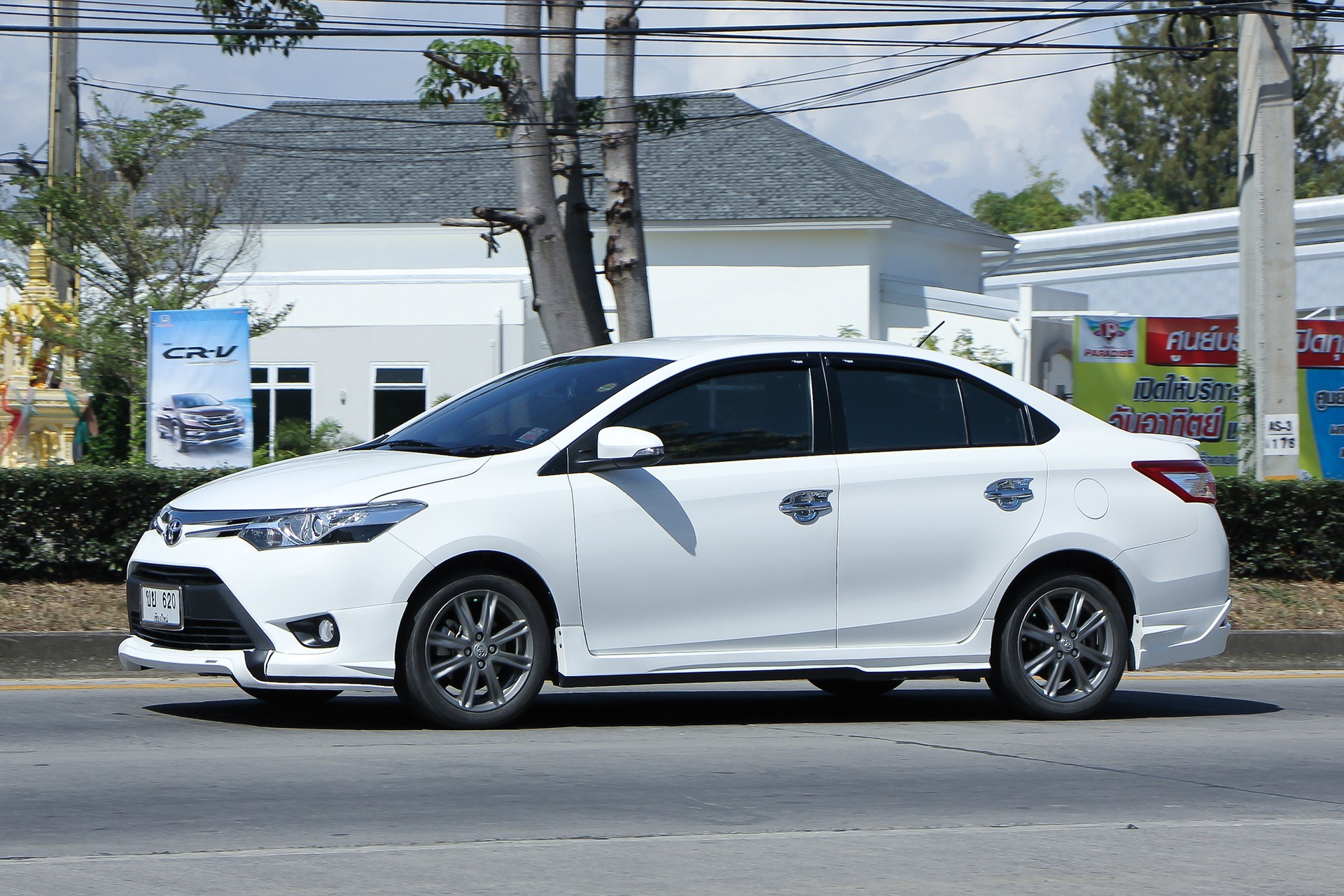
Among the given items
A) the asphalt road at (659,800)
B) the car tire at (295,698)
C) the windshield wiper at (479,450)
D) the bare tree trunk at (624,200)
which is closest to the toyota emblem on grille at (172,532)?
the asphalt road at (659,800)

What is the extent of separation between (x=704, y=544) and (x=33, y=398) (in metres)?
12.6

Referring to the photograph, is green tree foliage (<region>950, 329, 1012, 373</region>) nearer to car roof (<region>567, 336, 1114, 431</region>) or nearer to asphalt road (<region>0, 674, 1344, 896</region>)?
car roof (<region>567, 336, 1114, 431</region>)

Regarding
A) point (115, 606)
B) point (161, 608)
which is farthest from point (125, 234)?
point (161, 608)

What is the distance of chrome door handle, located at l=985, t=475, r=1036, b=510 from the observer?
8328mm

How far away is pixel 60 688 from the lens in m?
9.66

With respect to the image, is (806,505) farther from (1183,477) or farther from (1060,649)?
(1183,477)

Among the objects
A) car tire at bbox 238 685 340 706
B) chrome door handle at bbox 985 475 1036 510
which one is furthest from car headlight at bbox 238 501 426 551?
chrome door handle at bbox 985 475 1036 510

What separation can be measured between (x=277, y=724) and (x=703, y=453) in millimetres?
2381

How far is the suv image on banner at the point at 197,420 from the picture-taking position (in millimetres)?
14805

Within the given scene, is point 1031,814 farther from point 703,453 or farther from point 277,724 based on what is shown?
point 277,724

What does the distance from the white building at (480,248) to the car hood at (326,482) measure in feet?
69.5

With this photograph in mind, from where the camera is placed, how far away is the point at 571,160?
18000mm

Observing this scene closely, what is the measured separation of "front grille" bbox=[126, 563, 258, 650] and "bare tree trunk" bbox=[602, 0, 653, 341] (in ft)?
31.4

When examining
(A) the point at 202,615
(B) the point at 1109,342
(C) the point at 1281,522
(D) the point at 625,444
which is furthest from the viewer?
(B) the point at 1109,342
